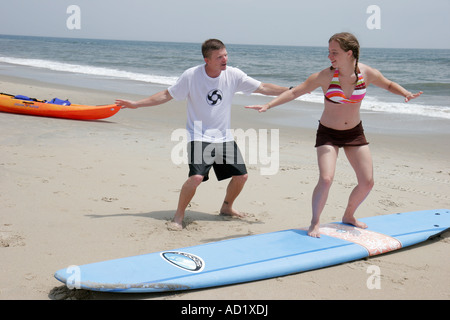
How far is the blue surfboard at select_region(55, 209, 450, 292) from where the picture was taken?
3.64 meters

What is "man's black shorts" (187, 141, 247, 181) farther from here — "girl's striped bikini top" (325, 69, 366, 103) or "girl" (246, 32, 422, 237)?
Answer: "girl's striped bikini top" (325, 69, 366, 103)

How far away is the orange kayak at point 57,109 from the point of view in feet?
36.2

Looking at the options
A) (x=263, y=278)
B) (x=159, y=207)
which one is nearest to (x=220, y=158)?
(x=159, y=207)

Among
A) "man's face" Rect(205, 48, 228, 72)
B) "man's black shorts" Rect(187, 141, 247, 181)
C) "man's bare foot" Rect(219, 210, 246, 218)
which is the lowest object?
"man's bare foot" Rect(219, 210, 246, 218)

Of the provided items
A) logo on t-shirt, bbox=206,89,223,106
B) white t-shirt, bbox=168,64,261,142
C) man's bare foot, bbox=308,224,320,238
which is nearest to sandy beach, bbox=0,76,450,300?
man's bare foot, bbox=308,224,320,238

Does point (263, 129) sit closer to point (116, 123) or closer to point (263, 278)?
point (116, 123)

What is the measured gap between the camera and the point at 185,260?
13.2ft

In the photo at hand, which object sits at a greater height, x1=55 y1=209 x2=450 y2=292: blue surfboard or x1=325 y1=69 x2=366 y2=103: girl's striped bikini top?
x1=325 y1=69 x2=366 y2=103: girl's striped bikini top

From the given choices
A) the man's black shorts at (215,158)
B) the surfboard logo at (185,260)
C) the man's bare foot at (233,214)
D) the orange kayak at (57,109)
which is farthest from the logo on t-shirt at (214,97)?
the orange kayak at (57,109)

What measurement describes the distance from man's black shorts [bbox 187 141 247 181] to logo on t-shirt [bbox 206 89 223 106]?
412 millimetres
